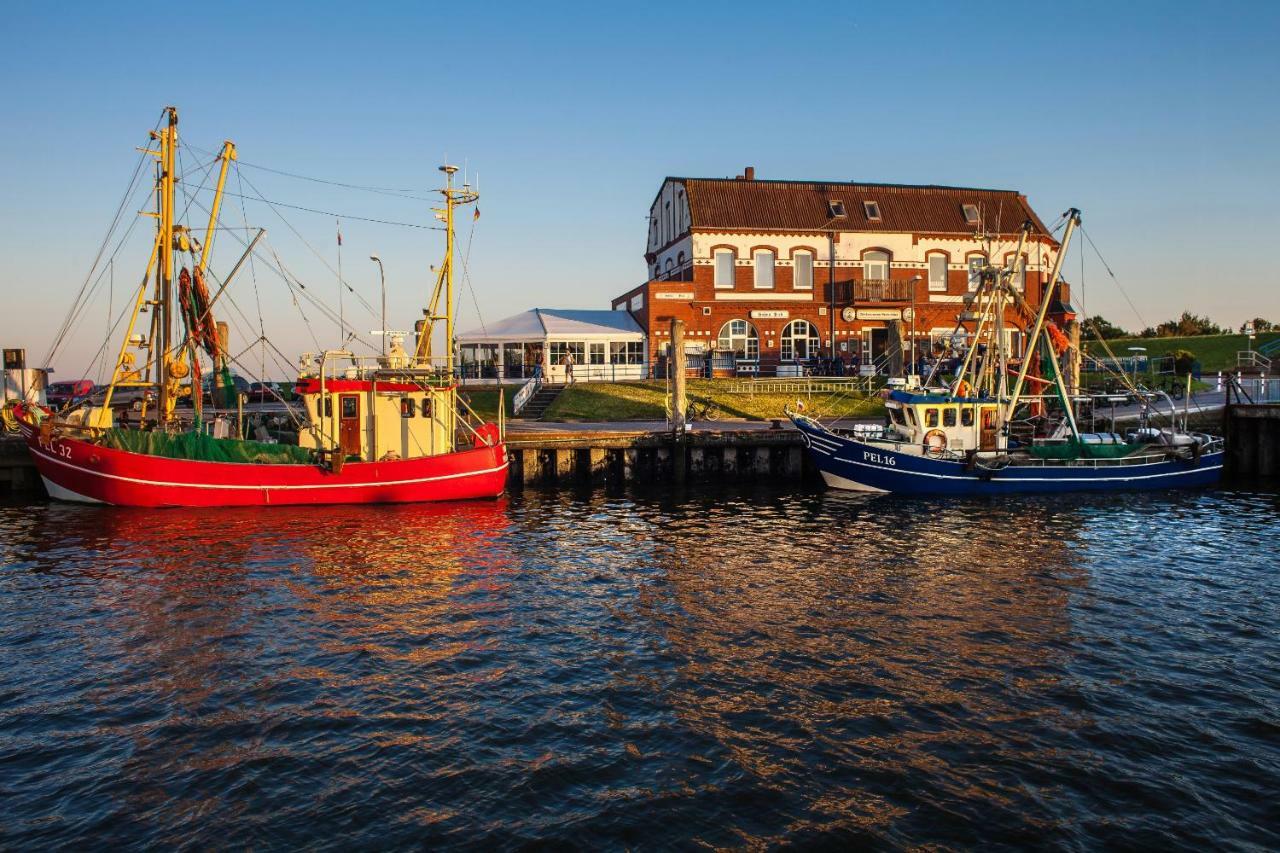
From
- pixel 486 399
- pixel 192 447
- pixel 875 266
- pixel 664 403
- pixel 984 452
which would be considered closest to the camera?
pixel 192 447

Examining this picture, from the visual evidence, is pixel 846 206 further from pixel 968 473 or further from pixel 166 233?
pixel 166 233

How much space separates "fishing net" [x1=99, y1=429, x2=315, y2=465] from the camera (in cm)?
2789

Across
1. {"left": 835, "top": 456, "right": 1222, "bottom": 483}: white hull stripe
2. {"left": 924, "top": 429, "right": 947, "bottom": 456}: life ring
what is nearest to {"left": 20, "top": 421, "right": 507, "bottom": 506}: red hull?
{"left": 835, "top": 456, "right": 1222, "bottom": 483}: white hull stripe

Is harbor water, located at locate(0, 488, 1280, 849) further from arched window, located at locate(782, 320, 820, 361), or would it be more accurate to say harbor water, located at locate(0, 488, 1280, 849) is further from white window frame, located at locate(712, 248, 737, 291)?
white window frame, located at locate(712, 248, 737, 291)

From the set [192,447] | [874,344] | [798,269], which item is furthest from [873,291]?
[192,447]

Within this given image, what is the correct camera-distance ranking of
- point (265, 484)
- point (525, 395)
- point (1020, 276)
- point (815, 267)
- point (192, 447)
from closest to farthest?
point (192, 447), point (265, 484), point (1020, 276), point (525, 395), point (815, 267)

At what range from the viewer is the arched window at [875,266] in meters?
56.8

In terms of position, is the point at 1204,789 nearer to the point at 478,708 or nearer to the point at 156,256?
the point at 478,708

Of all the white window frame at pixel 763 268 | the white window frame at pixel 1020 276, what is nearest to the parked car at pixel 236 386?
the white window frame at pixel 763 268

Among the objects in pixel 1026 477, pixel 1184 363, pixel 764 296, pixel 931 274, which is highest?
pixel 931 274

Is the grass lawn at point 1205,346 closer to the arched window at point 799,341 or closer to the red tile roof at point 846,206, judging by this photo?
the red tile roof at point 846,206

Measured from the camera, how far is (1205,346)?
7356cm

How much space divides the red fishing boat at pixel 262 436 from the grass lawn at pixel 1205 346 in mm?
59122

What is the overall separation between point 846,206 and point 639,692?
50.0m
